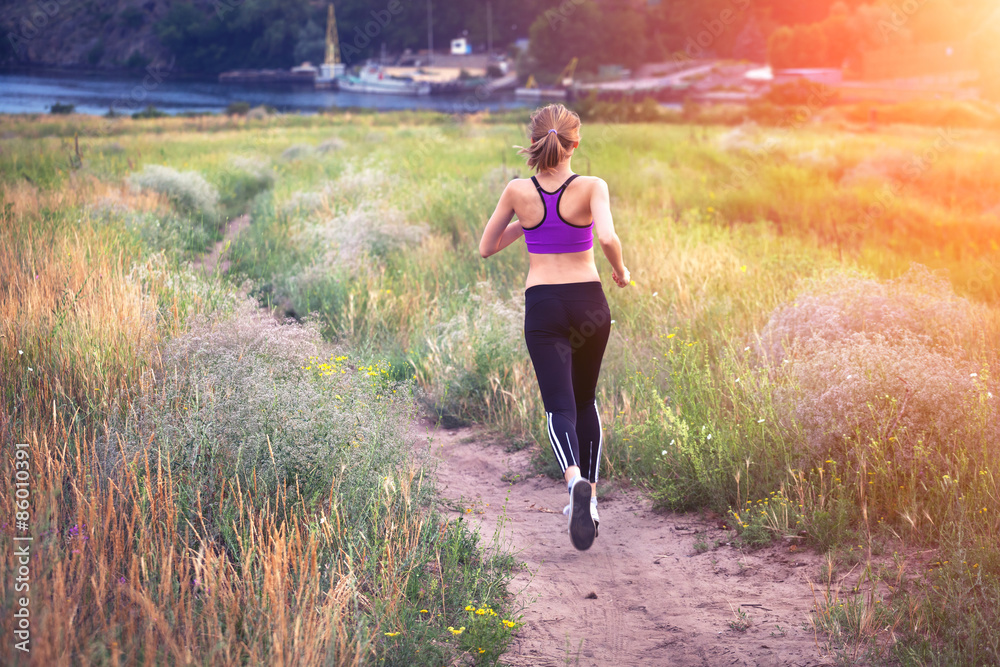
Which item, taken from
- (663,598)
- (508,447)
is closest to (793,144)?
(508,447)

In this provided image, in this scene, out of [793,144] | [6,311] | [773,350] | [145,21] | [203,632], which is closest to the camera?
[203,632]

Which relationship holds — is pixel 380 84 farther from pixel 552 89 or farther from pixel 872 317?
pixel 872 317

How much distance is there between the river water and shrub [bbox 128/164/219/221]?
31.8 meters

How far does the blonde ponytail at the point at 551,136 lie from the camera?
12.4 feet

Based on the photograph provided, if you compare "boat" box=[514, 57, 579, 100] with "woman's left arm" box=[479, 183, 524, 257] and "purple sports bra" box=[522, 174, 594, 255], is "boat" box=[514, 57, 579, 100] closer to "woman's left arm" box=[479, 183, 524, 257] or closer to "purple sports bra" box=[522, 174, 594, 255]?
"woman's left arm" box=[479, 183, 524, 257]

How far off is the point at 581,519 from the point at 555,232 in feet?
5.10

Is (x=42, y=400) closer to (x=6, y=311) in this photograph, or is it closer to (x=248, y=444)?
(x=6, y=311)

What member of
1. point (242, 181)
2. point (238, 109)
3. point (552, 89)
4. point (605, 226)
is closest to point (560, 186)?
point (605, 226)

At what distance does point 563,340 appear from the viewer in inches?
153

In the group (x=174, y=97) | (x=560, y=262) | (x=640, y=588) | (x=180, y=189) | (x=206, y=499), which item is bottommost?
(x=640, y=588)

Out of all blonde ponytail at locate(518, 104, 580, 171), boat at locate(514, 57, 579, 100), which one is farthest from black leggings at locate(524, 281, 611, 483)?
boat at locate(514, 57, 579, 100)

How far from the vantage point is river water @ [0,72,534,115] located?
5144 centimetres

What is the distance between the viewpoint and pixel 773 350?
5.59m

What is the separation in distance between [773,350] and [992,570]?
252cm
